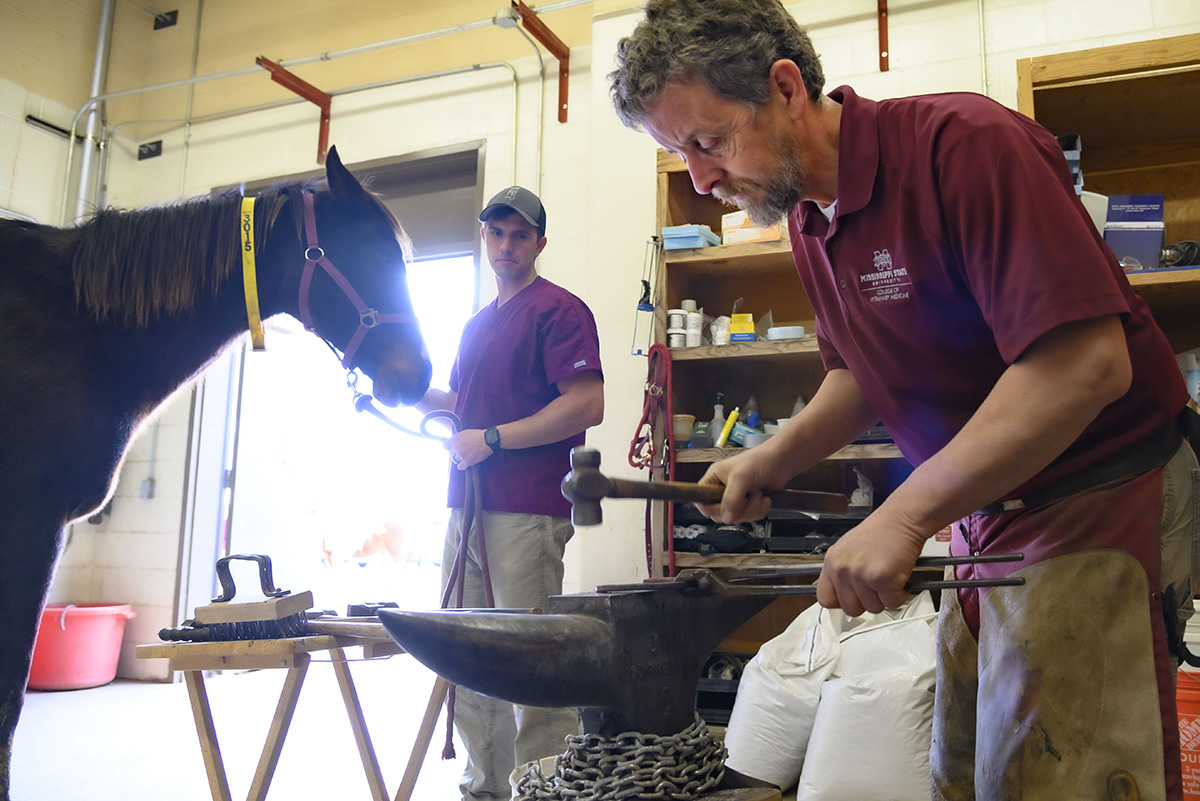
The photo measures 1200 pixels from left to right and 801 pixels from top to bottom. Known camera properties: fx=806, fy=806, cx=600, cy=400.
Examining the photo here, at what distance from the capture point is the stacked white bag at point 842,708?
229cm

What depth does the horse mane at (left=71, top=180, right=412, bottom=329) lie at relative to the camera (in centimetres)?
176

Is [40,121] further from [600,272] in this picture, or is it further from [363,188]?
[363,188]

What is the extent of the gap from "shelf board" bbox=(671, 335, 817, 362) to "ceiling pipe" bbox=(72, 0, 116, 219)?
399cm

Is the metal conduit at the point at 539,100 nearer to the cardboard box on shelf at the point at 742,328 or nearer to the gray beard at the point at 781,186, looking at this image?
the cardboard box on shelf at the point at 742,328

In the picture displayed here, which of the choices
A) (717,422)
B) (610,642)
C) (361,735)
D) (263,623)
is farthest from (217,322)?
(717,422)

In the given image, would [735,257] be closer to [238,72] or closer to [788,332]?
[788,332]

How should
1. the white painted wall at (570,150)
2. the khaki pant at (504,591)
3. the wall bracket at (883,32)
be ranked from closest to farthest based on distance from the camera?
the khaki pant at (504,591) → the white painted wall at (570,150) → the wall bracket at (883,32)

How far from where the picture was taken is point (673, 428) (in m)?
3.06

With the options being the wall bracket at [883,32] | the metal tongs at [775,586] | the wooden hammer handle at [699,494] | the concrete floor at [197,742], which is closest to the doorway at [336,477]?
the concrete floor at [197,742]

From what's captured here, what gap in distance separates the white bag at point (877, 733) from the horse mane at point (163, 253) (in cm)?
202

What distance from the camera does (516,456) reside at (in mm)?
2254

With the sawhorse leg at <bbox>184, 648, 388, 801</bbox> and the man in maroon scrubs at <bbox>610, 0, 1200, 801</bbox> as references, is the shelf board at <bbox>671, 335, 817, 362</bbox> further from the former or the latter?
the man in maroon scrubs at <bbox>610, 0, 1200, 801</bbox>

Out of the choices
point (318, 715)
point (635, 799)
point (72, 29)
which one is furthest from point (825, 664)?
point (72, 29)

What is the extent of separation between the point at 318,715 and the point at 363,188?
9.25ft
